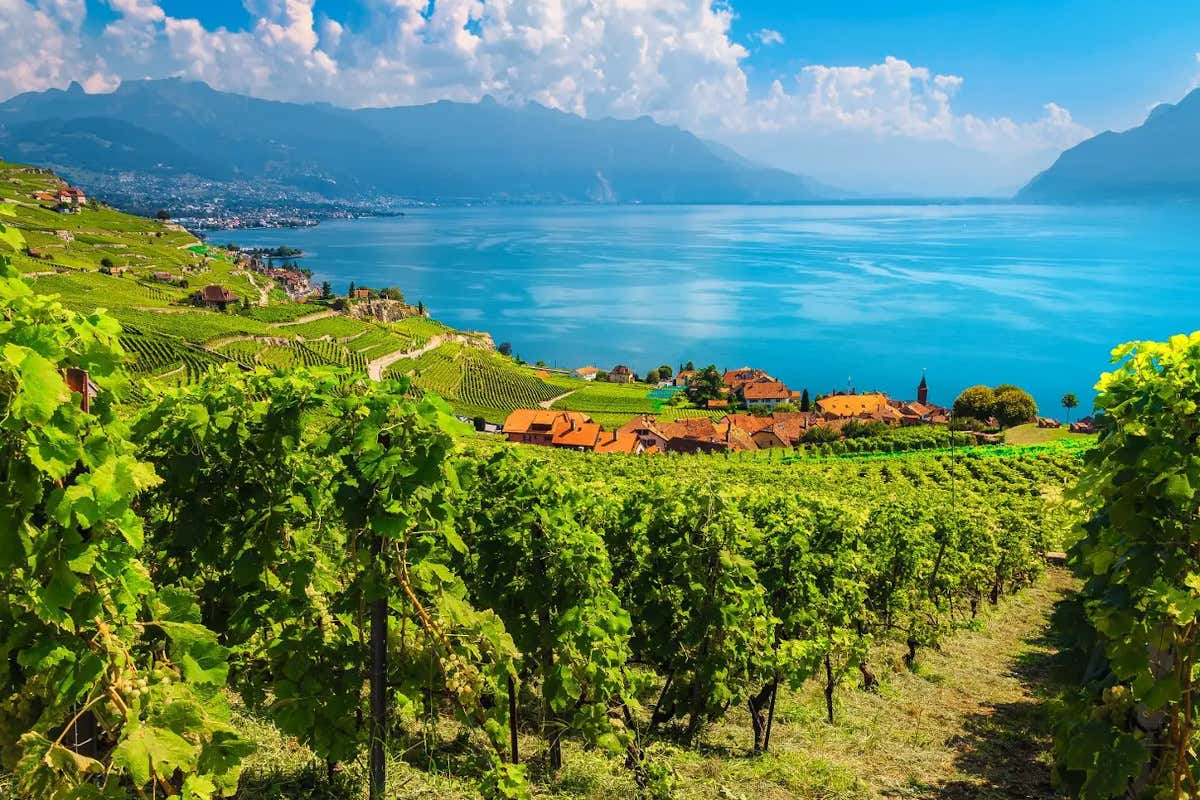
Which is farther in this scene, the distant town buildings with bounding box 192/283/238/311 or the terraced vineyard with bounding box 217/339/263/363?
the distant town buildings with bounding box 192/283/238/311

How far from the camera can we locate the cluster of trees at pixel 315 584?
3111mm

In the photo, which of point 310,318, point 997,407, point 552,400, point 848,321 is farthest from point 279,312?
point 848,321

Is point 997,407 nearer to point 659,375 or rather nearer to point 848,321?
point 659,375

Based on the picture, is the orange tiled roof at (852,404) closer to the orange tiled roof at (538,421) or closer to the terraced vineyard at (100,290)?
the orange tiled roof at (538,421)

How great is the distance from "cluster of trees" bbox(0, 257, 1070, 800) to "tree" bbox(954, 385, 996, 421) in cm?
6510

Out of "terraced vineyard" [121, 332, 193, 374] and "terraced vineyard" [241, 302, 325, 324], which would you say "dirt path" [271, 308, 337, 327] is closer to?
"terraced vineyard" [241, 302, 325, 324]

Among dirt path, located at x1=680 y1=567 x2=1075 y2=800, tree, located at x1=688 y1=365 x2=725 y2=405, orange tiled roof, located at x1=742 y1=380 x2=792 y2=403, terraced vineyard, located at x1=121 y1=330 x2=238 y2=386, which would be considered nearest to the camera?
dirt path, located at x1=680 y1=567 x2=1075 y2=800

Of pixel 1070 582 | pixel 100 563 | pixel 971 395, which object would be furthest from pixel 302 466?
pixel 971 395

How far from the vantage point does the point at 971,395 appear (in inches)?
2729

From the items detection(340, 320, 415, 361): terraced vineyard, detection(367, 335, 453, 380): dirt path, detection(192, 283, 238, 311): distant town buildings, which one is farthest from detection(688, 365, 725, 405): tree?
detection(192, 283, 238, 311): distant town buildings

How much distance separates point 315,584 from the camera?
550cm

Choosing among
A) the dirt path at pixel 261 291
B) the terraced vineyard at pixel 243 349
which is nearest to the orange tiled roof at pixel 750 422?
the terraced vineyard at pixel 243 349

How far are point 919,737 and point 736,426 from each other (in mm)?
65276

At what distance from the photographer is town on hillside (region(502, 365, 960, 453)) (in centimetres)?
6594
